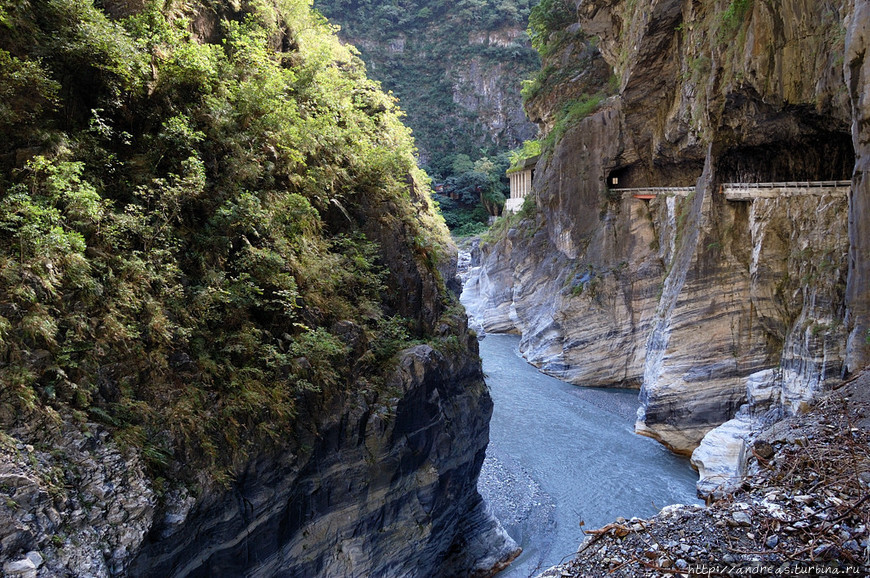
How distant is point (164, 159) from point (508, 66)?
62.7 meters

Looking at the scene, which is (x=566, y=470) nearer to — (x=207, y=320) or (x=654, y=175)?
(x=207, y=320)

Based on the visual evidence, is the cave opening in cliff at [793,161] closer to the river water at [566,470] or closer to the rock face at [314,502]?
the river water at [566,470]

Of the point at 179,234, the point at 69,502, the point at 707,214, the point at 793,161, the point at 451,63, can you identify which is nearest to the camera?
the point at 69,502

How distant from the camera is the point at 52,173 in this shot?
5.87 m

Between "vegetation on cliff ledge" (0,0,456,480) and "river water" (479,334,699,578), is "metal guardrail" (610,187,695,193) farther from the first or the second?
"vegetation on cliff ledge" (0,0,456,480)

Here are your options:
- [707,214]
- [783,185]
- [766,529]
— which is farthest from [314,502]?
[707,214]

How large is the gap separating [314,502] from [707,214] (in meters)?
14.7

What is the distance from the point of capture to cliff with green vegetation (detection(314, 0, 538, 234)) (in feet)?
205

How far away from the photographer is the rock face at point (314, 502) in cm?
477

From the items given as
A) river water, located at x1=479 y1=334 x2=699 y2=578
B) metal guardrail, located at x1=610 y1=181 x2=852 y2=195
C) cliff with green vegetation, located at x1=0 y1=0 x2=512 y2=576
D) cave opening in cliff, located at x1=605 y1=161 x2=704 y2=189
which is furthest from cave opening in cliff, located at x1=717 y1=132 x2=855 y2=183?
cliff with green vegetation, located at x1=0 y1=0 x2=512 y2=576

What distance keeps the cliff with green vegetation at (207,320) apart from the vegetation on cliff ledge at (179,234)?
0.03m

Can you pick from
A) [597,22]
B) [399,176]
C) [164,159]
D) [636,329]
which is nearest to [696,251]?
[636,329]

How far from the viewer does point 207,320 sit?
22.0 ft

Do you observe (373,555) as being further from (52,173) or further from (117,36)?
(117,36)
